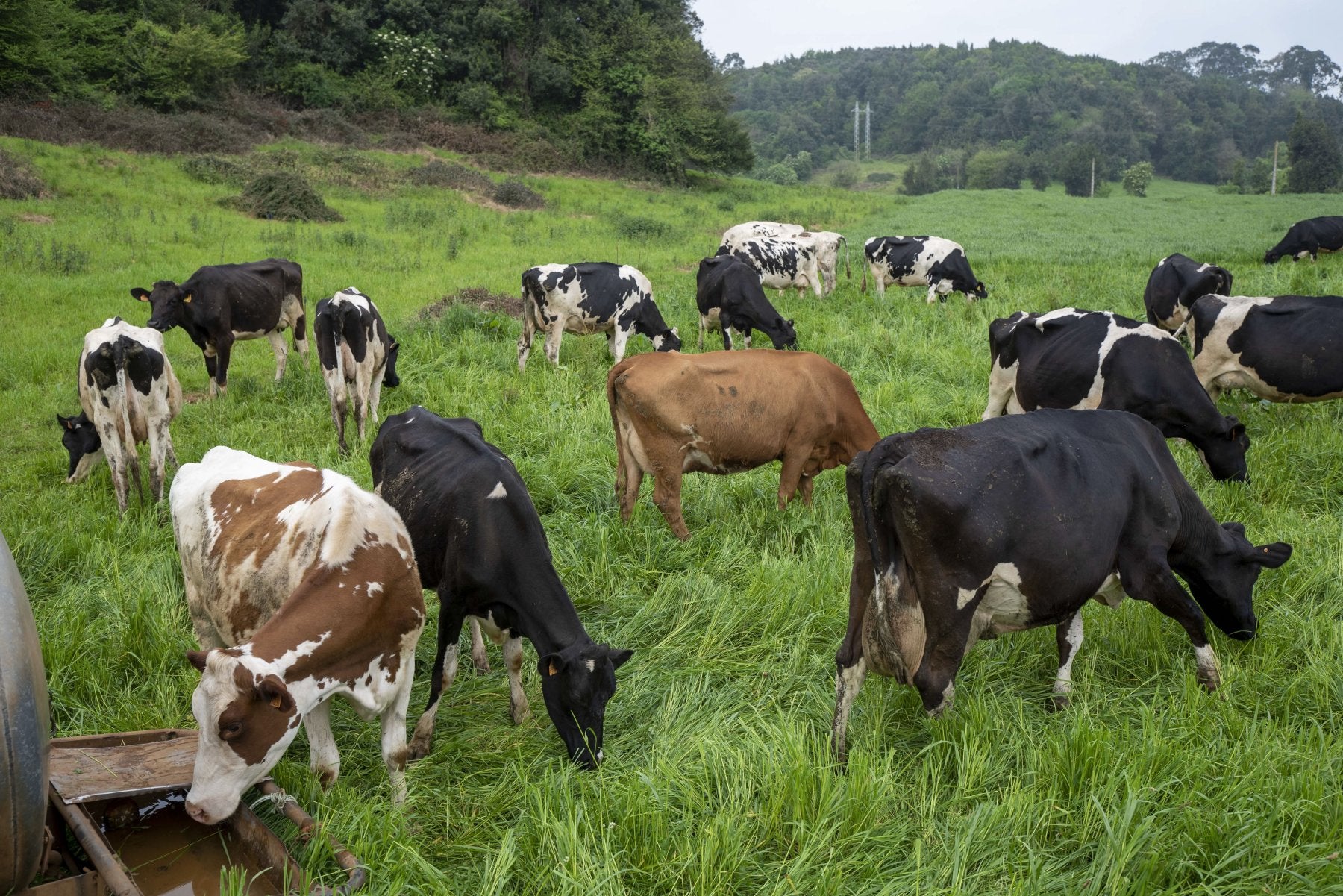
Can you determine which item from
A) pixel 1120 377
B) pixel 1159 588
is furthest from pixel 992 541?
pixel 1120 377

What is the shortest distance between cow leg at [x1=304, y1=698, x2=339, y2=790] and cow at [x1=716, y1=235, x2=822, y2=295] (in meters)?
14.5

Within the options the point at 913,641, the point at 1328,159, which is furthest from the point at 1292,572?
the point at 1328,159

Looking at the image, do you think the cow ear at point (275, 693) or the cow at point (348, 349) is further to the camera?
the cow at point (348, 349)

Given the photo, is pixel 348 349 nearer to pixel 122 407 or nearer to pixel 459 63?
pixel 122 407

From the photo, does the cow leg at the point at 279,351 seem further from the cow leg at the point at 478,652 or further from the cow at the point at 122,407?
the cow leg at the point at 478,652

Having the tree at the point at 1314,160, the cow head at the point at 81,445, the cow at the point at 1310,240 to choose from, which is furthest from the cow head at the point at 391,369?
the tree at the point at 1314,160

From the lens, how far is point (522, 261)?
62.2 feet

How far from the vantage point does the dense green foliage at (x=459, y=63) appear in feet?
115

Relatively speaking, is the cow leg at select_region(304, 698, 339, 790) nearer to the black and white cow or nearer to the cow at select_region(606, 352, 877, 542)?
the cow at select_region(606, 352, 877, 542)

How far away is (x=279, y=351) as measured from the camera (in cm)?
1216

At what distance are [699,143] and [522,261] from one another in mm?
31392

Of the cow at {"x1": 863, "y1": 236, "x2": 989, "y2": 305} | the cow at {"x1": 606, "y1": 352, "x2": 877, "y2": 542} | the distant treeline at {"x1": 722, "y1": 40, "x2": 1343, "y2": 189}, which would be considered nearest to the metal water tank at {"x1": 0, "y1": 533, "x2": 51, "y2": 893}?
the cow at {"x1": 606, "y1": 352, "x2": 877, "y2": 542}

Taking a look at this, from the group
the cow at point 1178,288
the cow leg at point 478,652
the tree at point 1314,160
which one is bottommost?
the cow leg at point 478,652

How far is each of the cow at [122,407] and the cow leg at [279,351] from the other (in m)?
3.64
